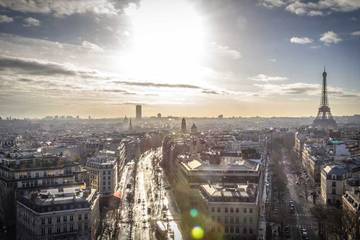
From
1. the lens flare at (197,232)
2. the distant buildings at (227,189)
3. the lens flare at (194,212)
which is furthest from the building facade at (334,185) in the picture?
the lens flare at (197,232)

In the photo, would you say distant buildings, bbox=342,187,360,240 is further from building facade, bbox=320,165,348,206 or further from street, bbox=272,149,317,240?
building facade, bbox=320,165,348,206

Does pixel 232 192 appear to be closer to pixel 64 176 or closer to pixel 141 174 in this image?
pixel 64 176

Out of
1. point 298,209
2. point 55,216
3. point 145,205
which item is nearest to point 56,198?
point 55,216

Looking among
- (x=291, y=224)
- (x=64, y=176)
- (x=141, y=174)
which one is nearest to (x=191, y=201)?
(x=291, y=224)

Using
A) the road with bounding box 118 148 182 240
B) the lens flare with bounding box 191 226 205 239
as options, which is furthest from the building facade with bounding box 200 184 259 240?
the road with bounding box 118 148 182 240

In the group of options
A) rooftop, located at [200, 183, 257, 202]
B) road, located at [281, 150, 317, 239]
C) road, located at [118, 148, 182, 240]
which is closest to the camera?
rooftop, located at [200, 183, 257, 202]

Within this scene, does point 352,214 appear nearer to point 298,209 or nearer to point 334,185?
point 298,209
